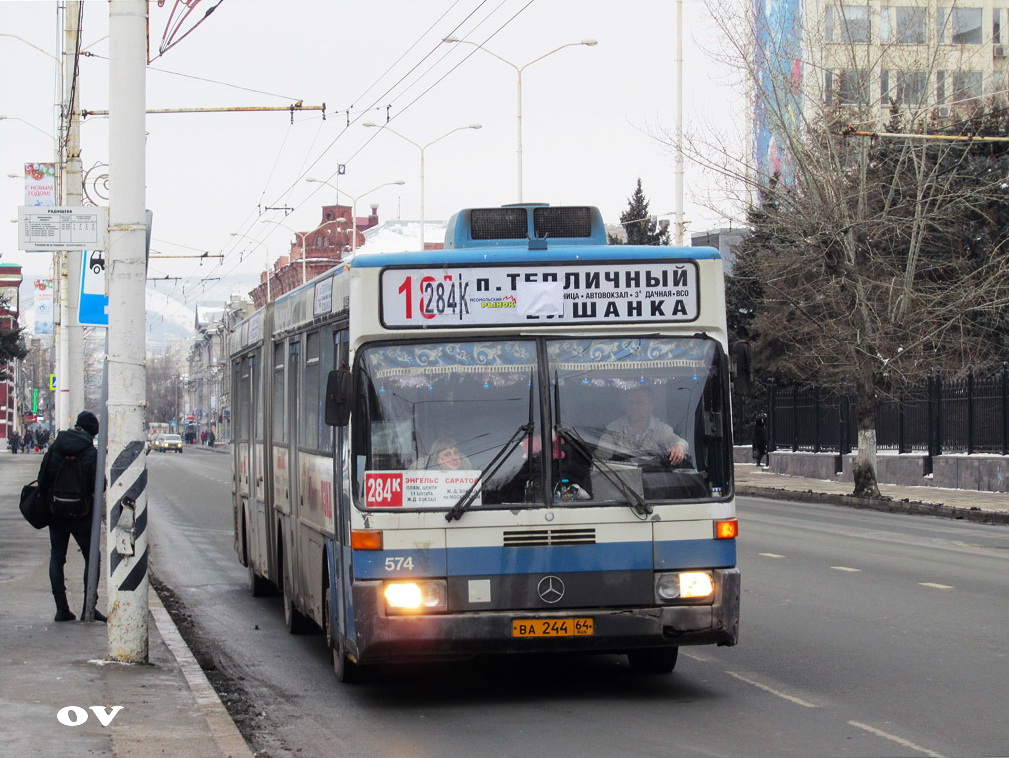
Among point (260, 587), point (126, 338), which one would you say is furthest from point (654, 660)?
point (260, 587)

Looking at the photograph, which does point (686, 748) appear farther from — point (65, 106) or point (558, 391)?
point (65, 106)

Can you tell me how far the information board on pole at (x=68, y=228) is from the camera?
1021 cm

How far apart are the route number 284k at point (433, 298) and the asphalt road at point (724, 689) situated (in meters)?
2.27

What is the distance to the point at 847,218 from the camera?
102ft

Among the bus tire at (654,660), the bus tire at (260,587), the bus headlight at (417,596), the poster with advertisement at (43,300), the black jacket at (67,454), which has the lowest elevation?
the bus tire at (260,587)

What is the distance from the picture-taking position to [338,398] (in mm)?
8453

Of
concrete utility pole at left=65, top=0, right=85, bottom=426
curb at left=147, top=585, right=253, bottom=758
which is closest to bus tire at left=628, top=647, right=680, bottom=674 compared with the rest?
curb at left=147, top=585, right=253, bottom=758

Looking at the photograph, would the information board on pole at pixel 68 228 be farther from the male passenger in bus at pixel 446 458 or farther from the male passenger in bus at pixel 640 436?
the male passenger in bus at pixel 640 436

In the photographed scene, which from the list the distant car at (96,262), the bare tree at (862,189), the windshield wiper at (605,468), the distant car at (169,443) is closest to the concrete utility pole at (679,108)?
the bare tree at (862,189)

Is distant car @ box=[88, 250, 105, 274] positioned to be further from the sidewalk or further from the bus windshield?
the bus windshield

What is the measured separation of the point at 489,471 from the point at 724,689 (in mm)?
2001

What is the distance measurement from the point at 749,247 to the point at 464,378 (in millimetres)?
31592

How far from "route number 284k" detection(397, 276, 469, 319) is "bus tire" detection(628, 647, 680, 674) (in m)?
2.46

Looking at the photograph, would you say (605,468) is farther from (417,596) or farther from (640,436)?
(417,596)
